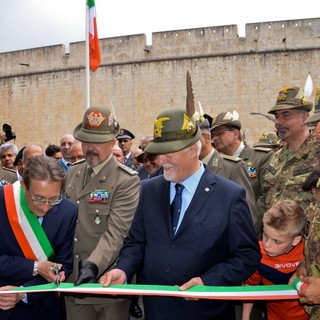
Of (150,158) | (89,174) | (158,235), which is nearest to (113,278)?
(158,235)

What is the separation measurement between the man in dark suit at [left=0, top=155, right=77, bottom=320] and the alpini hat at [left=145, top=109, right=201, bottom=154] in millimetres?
746

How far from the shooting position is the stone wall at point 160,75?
2244cm

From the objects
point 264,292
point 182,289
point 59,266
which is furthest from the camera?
point 59,266

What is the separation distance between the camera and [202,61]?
23.4m

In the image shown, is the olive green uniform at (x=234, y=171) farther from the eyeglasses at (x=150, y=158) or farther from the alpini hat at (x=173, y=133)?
the alpini hat at (x=173, y=133)

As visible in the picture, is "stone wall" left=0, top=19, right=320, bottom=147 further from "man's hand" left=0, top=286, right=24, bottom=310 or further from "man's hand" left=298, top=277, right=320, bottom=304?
"man's hand" left=298, top=277, right=320, bottom=304

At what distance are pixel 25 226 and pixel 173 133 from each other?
1214mm

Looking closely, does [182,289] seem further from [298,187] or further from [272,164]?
[272,164]

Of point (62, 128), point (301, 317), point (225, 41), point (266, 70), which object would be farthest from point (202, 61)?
point (301, 317)

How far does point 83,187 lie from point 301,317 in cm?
207

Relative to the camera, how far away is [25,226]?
11.1 ft

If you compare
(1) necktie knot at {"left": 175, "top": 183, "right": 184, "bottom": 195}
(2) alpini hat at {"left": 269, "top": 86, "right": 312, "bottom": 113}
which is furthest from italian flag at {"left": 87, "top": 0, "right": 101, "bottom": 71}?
(1) necktie knot at {"left": 175, "top": 183, "right": 184, "bottom": 195}

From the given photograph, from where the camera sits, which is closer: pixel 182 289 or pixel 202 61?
pixel 182 289

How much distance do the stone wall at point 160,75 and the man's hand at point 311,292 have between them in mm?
19982
